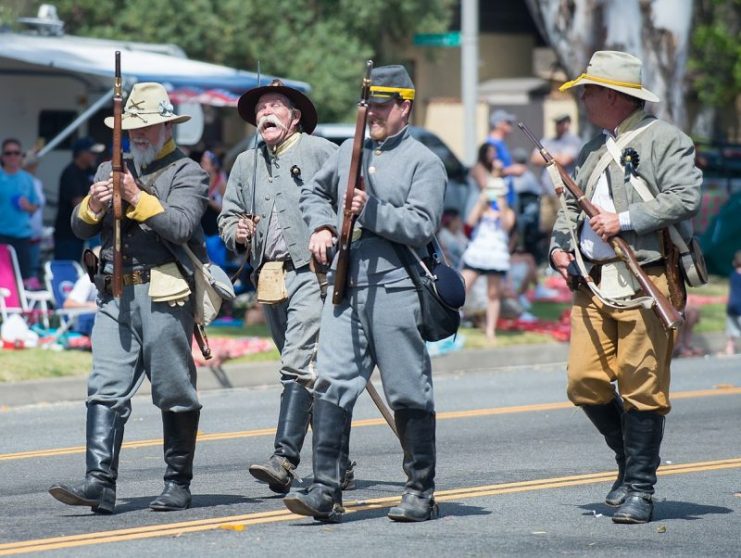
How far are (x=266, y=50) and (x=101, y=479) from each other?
2553 cm

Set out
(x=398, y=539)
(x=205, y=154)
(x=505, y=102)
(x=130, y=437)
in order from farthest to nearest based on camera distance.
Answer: (x=505, y=102)
(x=205, y=154)
(x=130, y=437)
(x=398, y=539)

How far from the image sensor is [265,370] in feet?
45.8

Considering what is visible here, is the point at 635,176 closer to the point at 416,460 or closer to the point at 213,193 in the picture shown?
the point at 416,460

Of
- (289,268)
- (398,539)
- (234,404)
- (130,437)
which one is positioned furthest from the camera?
(234,404)

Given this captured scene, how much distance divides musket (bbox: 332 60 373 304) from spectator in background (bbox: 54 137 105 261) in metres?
10.0

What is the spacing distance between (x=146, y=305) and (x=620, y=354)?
7.24 feet

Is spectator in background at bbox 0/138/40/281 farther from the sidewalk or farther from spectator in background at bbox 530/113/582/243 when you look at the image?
spectator in background at bbox 530/113/582/243

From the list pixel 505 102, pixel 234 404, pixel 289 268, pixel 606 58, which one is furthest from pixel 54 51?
pixel 505 102

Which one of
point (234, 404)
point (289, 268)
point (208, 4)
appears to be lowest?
point (234, 404)

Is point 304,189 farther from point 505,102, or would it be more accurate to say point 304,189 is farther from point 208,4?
point 505,102

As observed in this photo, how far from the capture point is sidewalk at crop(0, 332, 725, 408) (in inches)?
498

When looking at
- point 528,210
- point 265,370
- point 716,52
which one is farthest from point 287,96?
point 716,52

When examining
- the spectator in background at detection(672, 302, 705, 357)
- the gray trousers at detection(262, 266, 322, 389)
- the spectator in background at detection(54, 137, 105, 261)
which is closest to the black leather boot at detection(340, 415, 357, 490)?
the gray trousers at detection(262, 266, 322, 389)

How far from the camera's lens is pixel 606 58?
729cm
